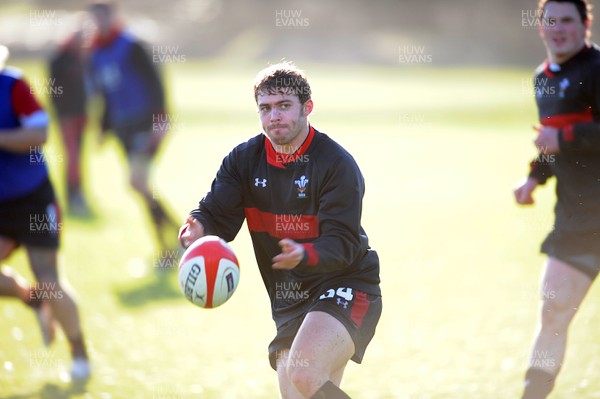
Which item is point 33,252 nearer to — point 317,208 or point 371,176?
Answer: point 317,208

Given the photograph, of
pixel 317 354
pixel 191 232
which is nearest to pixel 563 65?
pixel 317 354

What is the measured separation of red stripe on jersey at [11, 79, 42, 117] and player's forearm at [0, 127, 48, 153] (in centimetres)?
15

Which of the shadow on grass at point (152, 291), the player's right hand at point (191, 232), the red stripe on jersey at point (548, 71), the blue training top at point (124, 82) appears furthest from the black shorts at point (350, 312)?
the blue training top at point (124, 82)

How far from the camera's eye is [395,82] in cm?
4066

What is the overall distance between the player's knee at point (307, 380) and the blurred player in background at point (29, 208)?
2783 millimetres

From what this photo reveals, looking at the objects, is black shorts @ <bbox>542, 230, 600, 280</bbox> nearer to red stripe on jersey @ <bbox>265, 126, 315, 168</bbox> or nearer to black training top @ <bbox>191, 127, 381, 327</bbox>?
black training top @ <bbox>191, 127, 381, 327</bbox>

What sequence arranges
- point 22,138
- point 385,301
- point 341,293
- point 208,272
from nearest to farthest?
point 208,272 < point 341,293 < point 22,138 < point 385,301

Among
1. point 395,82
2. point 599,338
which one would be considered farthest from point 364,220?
point 395,82

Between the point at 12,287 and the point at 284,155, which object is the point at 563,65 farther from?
the point at 12,287

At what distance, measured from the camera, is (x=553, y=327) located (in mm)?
5570

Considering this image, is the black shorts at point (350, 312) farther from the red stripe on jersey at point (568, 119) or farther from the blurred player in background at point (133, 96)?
the blurred player in background at point (133, 96)

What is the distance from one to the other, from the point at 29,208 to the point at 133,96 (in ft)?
16.0

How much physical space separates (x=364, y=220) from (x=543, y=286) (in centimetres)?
889

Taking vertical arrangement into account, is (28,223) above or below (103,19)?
below
